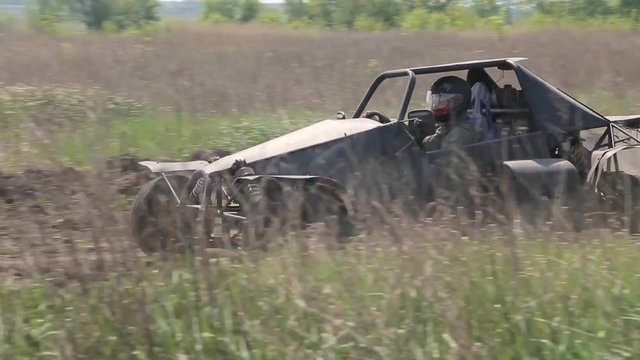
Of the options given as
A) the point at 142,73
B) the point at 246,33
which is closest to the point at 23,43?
the point at 142,73

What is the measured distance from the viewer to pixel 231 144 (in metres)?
11.4

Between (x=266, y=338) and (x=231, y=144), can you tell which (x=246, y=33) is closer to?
(x=231, y=144)

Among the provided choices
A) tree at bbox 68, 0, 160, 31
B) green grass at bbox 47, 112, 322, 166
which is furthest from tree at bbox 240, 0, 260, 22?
green grass at bbox 47, 112, 322, 166

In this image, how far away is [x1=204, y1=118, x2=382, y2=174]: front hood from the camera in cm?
699

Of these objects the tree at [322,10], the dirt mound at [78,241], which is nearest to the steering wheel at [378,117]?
the dirt mound at [78,241]

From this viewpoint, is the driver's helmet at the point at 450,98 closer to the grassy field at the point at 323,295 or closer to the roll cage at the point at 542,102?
the roll cage at the point at 542,102

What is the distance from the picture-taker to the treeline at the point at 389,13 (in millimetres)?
34219

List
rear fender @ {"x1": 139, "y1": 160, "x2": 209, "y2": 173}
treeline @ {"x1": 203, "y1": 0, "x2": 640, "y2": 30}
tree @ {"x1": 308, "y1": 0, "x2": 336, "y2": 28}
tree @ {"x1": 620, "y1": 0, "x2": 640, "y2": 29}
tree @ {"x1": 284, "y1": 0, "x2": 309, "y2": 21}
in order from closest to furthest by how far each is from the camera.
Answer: rear fender @ {"x1": 139, "y1": 160, "x2": 209, "y2": 173}
tree @ {"x1": 620, "y1": 0, "x2": 640, "y2": 29}
treeline @ {"x1": 203, "y1": 0, "x2": 640, "y2": 30}
tree @ {"x1": 308, "y1": 0, "x2": 336, "y2": 28}
tree @ {"x1": 284, "y1": 0, "x2": 309, "y2": 21}

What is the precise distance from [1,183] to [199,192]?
10.9ft

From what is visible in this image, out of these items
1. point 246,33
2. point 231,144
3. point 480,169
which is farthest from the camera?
point 246,33

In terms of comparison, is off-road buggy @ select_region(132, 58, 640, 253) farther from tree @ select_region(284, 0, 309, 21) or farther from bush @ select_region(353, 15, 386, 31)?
tree @ select_region(284, 0, 309, 21)

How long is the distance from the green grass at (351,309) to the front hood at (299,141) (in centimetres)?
203

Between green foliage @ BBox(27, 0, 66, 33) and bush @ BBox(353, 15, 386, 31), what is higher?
green foliage @ BBox(27, 0, 66, 33)

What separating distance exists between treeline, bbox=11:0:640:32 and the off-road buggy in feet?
63.7
